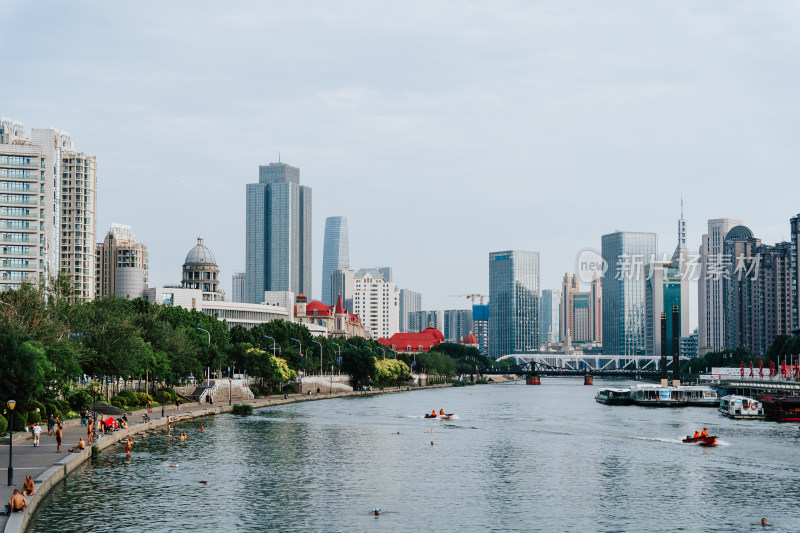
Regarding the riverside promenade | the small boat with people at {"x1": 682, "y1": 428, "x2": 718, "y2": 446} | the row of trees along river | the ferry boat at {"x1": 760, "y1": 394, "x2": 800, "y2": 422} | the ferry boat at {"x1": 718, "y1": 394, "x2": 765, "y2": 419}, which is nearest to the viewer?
the riverside promenade

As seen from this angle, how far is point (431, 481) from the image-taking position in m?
81.9

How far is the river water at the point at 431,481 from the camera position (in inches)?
2518

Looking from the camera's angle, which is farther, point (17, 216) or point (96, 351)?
point (17, 216)

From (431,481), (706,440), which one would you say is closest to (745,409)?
(706,440)

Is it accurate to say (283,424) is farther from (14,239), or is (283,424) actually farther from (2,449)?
(14,239)

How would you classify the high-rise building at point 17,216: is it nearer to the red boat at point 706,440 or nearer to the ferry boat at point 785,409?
the red boat at point 706,440

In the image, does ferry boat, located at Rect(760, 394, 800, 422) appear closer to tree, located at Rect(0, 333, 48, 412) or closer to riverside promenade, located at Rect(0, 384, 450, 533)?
riverside promenade, located at Rect(0, 384, 450, 533)

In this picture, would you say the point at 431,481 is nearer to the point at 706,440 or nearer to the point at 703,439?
the point at 706,440

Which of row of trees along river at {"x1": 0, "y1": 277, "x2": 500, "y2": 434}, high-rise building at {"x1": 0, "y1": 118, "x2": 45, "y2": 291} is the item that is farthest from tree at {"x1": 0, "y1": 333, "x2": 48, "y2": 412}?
high-rise building at {"x1": 0, "y1": 118, "x2": 45, "y2": 291}

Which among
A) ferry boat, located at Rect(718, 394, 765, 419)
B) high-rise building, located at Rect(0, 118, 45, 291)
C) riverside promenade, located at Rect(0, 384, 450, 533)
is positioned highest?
high-rise building, located at Rect(0, 118, 45, 291)

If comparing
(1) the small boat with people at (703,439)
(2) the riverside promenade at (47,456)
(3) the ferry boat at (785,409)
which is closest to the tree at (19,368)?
(2) the riverside promenade at (47,456)

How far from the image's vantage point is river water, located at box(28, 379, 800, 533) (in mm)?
63969

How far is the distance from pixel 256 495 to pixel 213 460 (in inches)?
782

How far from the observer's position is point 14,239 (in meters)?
198
